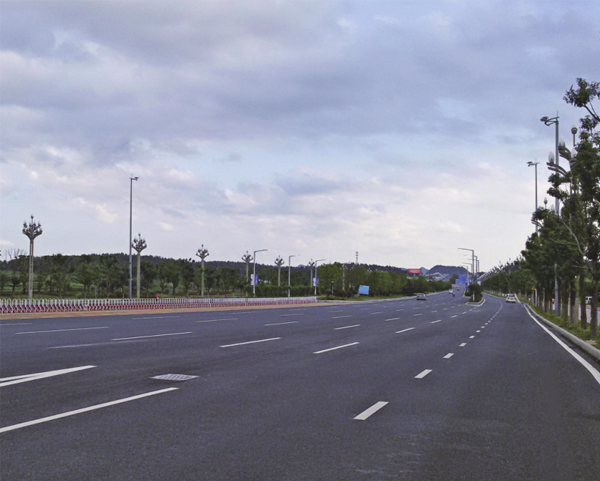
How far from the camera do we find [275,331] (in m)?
23.4

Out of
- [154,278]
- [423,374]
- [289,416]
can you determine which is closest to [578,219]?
[423,374]

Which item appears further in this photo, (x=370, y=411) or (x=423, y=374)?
(x=423, y=374)

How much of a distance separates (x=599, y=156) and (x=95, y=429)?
1628cm

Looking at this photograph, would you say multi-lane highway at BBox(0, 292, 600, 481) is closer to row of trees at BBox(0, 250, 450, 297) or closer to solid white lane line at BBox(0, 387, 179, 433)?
solid white lane line at BBox(0, 387, 179, 433)

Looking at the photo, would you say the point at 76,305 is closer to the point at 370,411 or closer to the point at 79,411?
the point at 79,411

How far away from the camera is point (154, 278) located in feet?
360

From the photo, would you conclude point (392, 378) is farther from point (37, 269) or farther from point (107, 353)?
point (37, 269)

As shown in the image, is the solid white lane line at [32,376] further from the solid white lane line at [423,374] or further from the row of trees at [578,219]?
the row of trees at [578,219]

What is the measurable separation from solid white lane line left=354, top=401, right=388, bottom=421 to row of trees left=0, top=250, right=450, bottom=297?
74.1 metres

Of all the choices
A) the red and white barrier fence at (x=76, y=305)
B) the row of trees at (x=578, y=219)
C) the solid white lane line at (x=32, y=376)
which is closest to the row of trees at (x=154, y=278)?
the red and white barrier fence at (x=76, y=305)

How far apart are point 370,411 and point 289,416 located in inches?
47.9

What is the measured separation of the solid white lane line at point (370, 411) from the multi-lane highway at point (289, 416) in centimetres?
4

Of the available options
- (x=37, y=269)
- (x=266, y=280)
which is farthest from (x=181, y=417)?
(x=266, y=280)

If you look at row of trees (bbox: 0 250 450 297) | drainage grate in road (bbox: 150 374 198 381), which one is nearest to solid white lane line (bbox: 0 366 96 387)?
drainage grate in road (bbox: 150 374 198 381)
